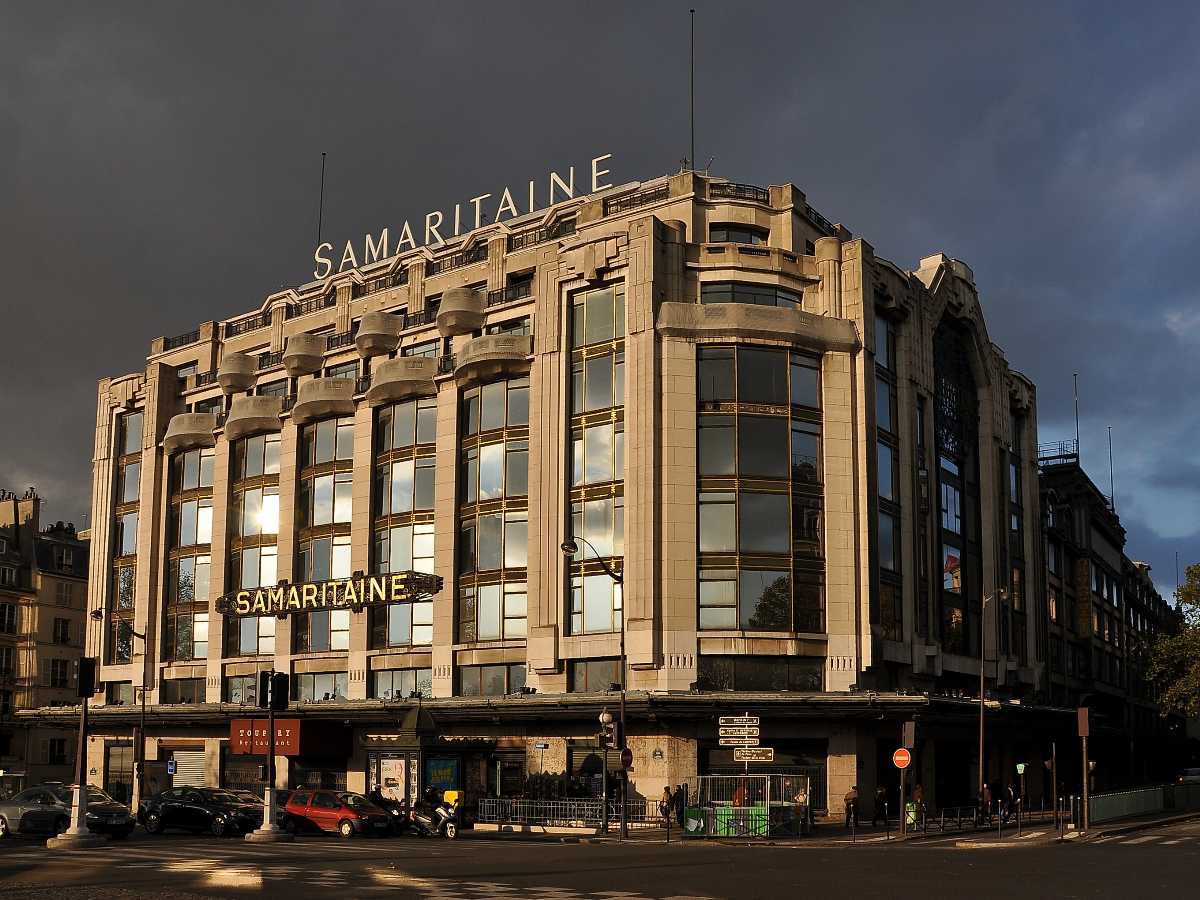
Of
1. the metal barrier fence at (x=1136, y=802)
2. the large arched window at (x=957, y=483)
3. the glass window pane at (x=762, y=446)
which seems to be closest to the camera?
the metal barrier fence at (x=1136, y=802)

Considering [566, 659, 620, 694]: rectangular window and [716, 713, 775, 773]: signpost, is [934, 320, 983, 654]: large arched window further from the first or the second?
[716, 713, 775, 773]: signpost

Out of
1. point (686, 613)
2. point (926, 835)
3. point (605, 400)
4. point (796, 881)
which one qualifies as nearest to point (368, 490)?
point (605, 400)

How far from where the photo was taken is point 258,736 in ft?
213

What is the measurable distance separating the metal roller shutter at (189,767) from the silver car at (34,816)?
33.2m

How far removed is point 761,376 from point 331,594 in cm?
2558

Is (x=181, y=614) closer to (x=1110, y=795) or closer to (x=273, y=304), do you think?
(x=273, y=304)

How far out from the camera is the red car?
45.5 m

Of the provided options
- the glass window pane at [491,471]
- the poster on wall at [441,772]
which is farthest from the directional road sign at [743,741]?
the glass window pane at [491,471]

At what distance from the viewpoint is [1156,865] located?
30.8 meters

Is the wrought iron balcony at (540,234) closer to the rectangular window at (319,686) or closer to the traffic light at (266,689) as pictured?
the rectangular window at (319,686)

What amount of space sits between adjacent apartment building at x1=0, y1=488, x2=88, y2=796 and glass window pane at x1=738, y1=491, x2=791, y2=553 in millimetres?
57463

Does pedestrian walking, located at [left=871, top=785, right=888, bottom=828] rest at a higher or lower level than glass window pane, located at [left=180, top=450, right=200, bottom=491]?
lower

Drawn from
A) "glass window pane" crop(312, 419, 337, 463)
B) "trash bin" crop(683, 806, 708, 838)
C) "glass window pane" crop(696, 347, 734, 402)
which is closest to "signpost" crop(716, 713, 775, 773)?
"trash bin" crop(683, 806, 708, 838)

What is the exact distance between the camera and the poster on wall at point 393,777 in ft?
195
